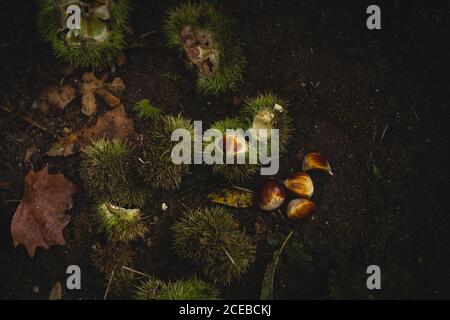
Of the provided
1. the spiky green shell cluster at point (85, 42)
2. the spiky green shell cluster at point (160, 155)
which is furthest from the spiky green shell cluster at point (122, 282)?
the spiky green shell cluster at point (85, 42)

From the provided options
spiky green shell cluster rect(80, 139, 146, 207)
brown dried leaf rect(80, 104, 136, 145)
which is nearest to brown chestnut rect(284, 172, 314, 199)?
spiky green shell cluster rect(80, 139, 146, 207)

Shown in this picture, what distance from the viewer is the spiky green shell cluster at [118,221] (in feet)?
7.02

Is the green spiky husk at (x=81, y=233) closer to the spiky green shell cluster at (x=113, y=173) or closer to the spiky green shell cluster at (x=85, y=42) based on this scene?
the spiky green shell cluster at (x=113, y=173)

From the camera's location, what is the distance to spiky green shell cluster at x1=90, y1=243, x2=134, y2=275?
2.25 meters

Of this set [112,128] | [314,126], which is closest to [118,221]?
[112,128]

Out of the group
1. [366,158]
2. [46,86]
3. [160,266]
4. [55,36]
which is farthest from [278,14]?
[160,266]

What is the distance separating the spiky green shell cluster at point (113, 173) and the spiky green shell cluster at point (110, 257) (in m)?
0.23

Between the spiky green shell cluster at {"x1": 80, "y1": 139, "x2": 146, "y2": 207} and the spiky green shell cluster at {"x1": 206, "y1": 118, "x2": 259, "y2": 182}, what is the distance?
40cm

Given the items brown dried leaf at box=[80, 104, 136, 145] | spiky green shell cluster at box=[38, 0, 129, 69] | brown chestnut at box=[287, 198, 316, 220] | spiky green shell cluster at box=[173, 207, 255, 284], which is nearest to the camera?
spiky green shell cluster at box=[173, 207, 255, 284]

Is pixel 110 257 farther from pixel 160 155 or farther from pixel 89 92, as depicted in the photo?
pixel 89 92

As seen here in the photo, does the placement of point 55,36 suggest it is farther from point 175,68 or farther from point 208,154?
point 208,154

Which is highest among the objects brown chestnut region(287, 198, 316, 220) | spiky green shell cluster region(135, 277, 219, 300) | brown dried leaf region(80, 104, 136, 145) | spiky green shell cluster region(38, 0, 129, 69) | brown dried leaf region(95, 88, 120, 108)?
spiky green shell cluster region(38, 0, 129, 69)

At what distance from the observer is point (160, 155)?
6.74 ft

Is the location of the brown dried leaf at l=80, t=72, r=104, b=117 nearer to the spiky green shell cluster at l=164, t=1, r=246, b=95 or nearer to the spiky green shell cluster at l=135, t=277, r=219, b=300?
the spiky green shell cluster at l=164, t=1, r=246, b=95
